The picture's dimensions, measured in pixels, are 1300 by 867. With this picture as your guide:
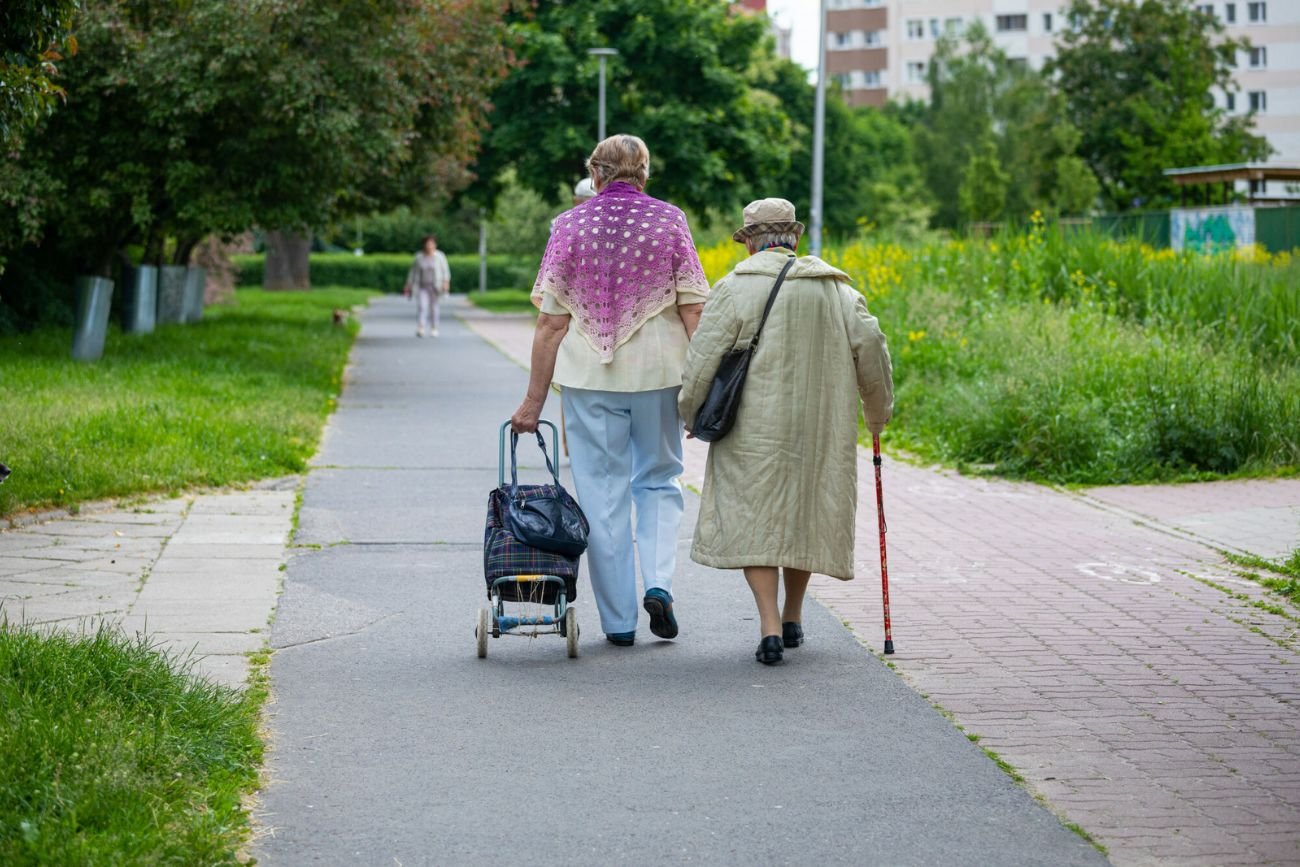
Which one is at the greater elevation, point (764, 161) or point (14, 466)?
point (764, 161)

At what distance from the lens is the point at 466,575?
327 inches

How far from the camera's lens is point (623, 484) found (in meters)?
6.76

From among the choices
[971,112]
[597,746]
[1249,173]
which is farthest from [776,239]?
[971,112]

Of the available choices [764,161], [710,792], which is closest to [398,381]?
[710,792]

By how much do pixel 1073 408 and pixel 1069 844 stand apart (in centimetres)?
815

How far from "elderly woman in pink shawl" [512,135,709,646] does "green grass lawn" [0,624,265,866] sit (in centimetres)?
154

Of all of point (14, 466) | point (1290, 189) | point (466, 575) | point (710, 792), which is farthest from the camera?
point (1290, 189)

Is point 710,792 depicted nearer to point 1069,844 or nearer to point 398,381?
point 1069,844

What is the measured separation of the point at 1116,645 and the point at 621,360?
2258 mm

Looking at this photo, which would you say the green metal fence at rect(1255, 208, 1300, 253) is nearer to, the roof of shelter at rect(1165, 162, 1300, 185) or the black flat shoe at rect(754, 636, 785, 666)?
the roof of shelter at rect(1165, 162, 1300, 185)

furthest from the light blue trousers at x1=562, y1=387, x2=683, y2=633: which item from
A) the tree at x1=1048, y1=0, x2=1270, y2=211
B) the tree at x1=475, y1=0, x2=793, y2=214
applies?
the tree at x1=1048, y1=0, x2=1270, y2=211

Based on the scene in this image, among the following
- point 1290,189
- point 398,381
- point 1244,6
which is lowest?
point 398,381

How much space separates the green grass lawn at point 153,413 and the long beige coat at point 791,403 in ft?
15.5

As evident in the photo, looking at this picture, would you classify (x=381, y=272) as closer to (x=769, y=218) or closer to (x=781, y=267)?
(x=769, y=218)
